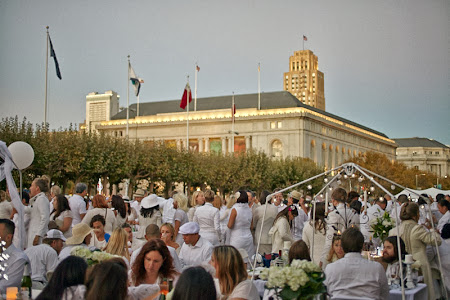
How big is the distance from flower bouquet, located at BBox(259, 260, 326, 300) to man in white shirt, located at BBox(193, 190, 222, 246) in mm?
6461

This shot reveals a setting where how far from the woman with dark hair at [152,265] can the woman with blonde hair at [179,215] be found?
19.0 ft

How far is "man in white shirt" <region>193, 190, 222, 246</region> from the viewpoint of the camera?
11.8 meters

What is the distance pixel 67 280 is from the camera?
4605 mm

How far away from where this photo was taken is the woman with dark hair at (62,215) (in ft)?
35.0

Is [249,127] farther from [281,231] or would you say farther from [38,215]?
[38,215]

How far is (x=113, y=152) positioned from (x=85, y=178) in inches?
115

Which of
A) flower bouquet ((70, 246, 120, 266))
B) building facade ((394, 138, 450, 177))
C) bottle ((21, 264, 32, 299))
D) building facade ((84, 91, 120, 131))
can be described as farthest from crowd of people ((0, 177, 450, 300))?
building facade ((394, 138, 450, 177))

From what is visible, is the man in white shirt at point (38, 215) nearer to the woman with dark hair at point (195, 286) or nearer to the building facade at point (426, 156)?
the woman with dark hair at point (195, 286)

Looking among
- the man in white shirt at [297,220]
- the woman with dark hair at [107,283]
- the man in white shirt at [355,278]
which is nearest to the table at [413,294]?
the man in white shirt at [355,278]

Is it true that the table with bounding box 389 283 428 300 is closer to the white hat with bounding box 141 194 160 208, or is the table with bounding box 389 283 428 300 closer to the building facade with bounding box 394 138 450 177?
the white hat with bounding box 141 194 160 208

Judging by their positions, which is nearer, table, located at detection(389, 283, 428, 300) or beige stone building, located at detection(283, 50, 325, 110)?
table, located at detection(389, 283, 428, 300)

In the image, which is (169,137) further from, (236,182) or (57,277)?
(57,277)

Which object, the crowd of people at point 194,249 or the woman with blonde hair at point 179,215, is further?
the woman with blonde hair at point 179,215

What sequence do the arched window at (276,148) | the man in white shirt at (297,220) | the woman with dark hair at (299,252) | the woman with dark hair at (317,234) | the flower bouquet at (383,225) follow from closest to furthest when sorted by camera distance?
the woman with dark hair at (299,252), the woman with dark hair at (317,234), the flower bouquet at (383,225), the man in white shirt at (297,220), the arched window at (276,148)
